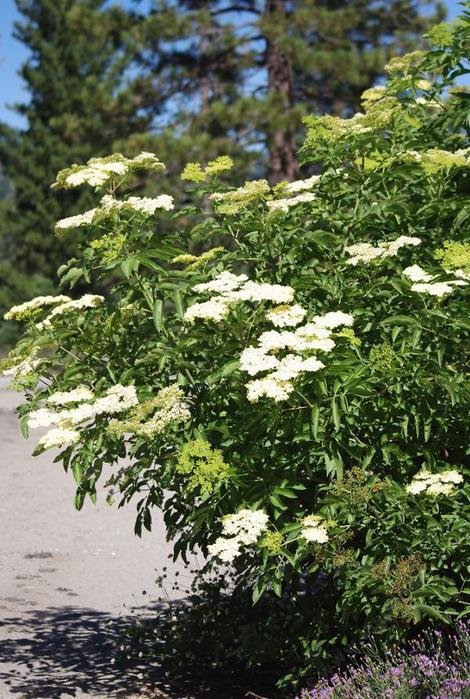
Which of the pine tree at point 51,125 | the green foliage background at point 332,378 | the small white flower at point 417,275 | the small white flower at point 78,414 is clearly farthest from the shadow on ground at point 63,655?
the pine tree at point 51,125

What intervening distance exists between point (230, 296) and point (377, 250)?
24.7 inches

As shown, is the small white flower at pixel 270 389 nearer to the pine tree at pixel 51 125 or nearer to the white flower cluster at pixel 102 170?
the white flower cluster at pixel 102 170

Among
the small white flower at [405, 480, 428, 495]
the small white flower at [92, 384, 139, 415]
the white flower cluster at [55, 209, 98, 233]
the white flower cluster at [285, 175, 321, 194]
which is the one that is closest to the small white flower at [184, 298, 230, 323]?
the small white flower at [92, 384, 139, 415]

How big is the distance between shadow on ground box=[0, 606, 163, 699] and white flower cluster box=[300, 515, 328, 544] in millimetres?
1829

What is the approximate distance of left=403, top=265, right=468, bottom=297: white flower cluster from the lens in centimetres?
325

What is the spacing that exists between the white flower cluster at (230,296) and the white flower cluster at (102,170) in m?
0.71

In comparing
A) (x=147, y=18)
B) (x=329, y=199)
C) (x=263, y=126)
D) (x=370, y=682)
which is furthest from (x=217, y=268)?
(x=147, y=18)

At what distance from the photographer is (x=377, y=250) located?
3.62 m

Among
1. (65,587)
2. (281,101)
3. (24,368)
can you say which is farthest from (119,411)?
(281,101)

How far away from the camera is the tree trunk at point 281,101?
1881 centimetres

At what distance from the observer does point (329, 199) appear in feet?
13.5

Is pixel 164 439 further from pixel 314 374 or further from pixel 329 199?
pixel 329 199

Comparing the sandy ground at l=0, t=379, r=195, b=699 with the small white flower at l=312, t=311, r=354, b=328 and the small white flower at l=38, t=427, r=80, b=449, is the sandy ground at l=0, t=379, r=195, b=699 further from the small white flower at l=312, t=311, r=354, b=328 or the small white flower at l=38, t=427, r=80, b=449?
the small white flower at l=312, t=311, r=354, b=328

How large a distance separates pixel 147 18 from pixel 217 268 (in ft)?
57.4
